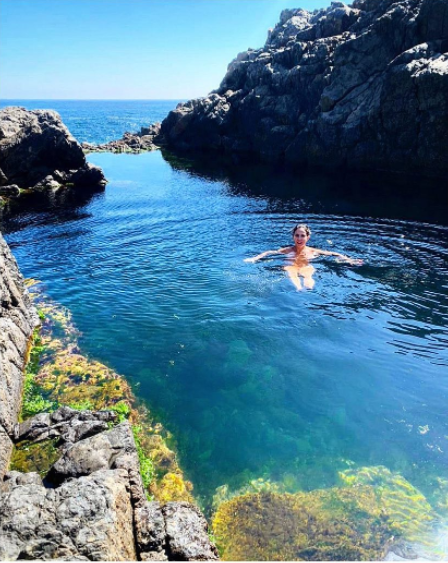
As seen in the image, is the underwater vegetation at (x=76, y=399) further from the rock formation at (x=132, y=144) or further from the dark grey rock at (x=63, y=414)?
the rock formation at (x=132, y=144)

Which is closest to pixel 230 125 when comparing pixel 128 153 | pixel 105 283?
pixel 128 153

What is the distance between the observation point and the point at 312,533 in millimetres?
7625

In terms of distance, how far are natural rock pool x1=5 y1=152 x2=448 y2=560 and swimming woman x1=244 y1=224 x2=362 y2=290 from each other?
0.41 m

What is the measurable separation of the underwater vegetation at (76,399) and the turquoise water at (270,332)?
401 mm

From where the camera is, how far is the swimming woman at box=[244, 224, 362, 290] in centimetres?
1695

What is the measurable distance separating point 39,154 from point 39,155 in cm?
11

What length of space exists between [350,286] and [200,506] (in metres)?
10.7

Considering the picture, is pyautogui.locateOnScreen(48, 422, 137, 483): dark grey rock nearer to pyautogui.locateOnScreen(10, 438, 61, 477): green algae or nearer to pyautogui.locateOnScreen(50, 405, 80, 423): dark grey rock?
pyautogui.locateOnScreen(10, 438, 61, 477): green algae

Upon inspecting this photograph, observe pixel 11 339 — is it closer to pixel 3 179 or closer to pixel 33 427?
pixel 33 427

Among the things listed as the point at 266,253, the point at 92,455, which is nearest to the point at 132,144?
the point at 266,253

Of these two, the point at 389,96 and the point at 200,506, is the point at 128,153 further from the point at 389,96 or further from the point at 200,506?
the point at 200,506

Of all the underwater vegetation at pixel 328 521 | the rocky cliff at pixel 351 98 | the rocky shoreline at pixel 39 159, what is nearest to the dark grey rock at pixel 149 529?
the underwater vegetation at pixel 328 521

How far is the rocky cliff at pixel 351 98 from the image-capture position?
38.0 meters

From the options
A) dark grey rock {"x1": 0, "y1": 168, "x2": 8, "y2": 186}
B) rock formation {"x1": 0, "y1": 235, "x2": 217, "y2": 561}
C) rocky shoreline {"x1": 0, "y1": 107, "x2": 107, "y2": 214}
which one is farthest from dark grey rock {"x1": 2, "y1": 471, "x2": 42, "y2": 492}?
dark grey rock {"x1": 0, "y1": 168, "x2": 8, "y2": 186}
